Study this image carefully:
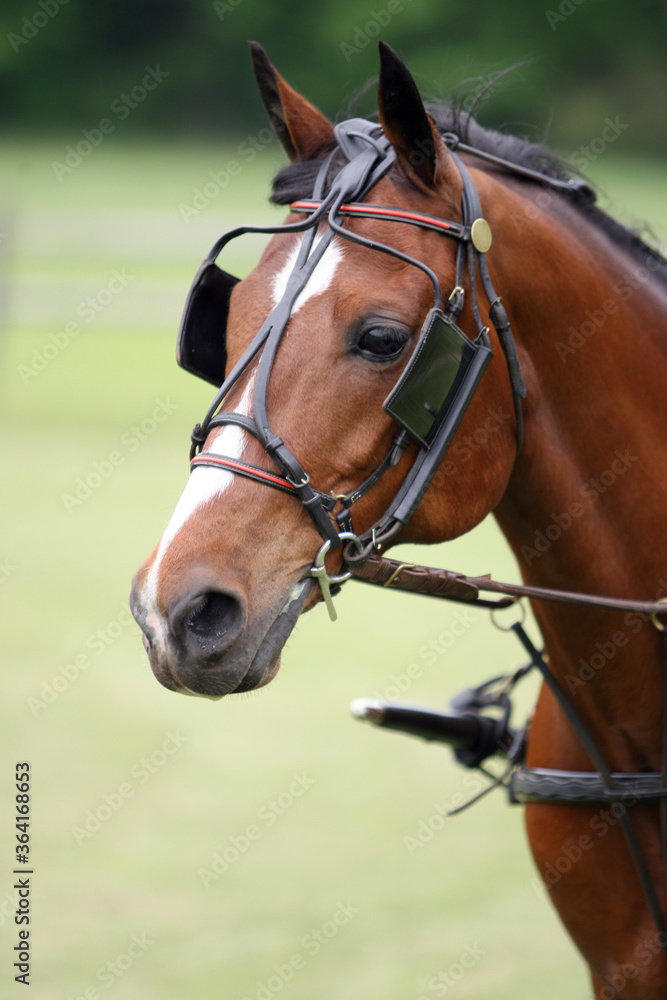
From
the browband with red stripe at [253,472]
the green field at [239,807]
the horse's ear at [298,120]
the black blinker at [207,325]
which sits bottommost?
the green field at [239,807]

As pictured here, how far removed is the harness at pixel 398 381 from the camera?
1780mm

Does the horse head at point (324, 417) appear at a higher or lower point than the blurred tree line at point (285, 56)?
higher

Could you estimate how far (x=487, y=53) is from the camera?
2478cm

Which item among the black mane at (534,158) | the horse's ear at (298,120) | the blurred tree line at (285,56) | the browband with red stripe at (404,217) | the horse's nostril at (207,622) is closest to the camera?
the horse's nostril at (207,622)

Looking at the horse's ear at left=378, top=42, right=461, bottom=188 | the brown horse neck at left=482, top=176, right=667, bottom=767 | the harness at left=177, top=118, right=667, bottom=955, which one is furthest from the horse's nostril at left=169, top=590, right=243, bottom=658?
the horse's ear at left=378, top=42, right=461, bottom=188

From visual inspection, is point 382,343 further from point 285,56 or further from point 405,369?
point 285,56

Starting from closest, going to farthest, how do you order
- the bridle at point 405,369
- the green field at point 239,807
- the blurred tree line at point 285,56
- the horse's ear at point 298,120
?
the bridle at point 405,369 → the horse's ear at point 298,120 → the green field at point 239,807 → the blurred tree line at point 285,56

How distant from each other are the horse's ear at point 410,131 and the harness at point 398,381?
0.04 metres

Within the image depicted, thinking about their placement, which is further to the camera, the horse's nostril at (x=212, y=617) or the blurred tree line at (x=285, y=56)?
the blurred tree line at (x=285, y=56)

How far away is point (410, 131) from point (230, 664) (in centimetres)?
107

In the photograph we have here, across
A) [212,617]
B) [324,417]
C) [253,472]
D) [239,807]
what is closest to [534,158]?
[324,417]

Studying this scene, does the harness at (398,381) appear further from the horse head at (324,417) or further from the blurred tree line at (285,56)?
the blurred tree line at (285,56)

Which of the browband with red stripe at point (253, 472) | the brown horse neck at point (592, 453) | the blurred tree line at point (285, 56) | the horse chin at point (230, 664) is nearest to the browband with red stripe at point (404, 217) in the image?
the brown horse neck at point (592, 453)

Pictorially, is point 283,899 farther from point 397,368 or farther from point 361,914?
point 397,368
